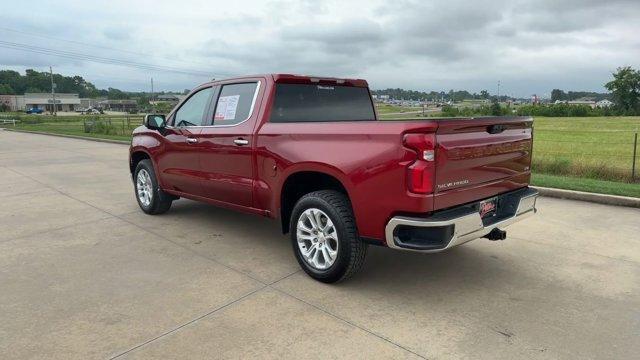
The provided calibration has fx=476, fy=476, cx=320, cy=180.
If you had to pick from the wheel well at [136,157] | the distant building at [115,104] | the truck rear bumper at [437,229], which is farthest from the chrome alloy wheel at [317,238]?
the distant building at [115,104]

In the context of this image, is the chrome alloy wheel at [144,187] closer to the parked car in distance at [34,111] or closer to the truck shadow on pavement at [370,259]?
the truck shadow on pavement at [370,259]

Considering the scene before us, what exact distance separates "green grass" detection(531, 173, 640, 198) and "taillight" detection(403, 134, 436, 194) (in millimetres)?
5290

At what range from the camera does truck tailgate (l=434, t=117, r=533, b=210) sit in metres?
3.45

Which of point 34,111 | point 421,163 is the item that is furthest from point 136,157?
point 34,111

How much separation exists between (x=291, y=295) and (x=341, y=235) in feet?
2.13

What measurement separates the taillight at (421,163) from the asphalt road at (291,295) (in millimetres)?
987

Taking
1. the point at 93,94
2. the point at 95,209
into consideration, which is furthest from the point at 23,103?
the point at 95,209

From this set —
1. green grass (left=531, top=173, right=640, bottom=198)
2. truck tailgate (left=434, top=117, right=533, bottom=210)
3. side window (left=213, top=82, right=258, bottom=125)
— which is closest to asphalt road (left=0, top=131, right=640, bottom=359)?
truck tailgate (left=434, top=117, right=533, bottom=210)

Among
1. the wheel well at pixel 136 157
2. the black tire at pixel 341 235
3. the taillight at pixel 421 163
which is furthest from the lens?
the wheel well at pixel 136 157

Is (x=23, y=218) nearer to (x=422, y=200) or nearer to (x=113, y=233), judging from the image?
(x=113, y=233)

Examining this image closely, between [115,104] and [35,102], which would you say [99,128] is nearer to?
[35,102]

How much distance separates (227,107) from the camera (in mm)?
5141

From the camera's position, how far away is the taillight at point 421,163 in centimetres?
332

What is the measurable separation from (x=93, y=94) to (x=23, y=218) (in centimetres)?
18899
